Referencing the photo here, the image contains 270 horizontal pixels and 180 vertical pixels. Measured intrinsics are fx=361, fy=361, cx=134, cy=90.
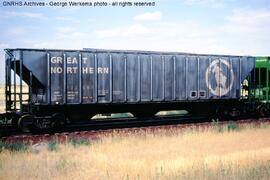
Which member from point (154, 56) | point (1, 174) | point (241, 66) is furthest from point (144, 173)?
point (241, 66)

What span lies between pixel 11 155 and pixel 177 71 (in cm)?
1101

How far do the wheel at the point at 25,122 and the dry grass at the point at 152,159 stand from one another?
10.2 ft

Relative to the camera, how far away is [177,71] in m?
20.2

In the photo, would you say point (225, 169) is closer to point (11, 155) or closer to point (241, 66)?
point (11, 155)

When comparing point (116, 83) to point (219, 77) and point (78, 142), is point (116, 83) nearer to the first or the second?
point (78, 142)

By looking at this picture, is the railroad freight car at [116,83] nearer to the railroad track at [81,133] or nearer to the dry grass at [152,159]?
the railroad track at [81,133]

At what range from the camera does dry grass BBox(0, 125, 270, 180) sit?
9.05 meters

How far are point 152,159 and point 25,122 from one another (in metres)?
7.32

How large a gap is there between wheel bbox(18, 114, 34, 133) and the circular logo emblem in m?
10.4

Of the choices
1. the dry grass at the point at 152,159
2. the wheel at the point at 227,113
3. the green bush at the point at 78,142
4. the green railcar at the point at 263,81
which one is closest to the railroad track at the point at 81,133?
the green bush at the point at 78,142

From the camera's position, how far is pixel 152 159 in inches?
434

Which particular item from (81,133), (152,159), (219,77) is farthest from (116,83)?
(152,159)

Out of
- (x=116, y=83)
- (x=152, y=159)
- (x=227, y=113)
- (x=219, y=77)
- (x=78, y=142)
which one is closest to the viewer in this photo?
(x=152, y=159)

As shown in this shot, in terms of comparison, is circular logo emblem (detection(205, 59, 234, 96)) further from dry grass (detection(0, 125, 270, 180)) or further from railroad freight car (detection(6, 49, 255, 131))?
dry grass (detection(0, 125, 270, 180))
